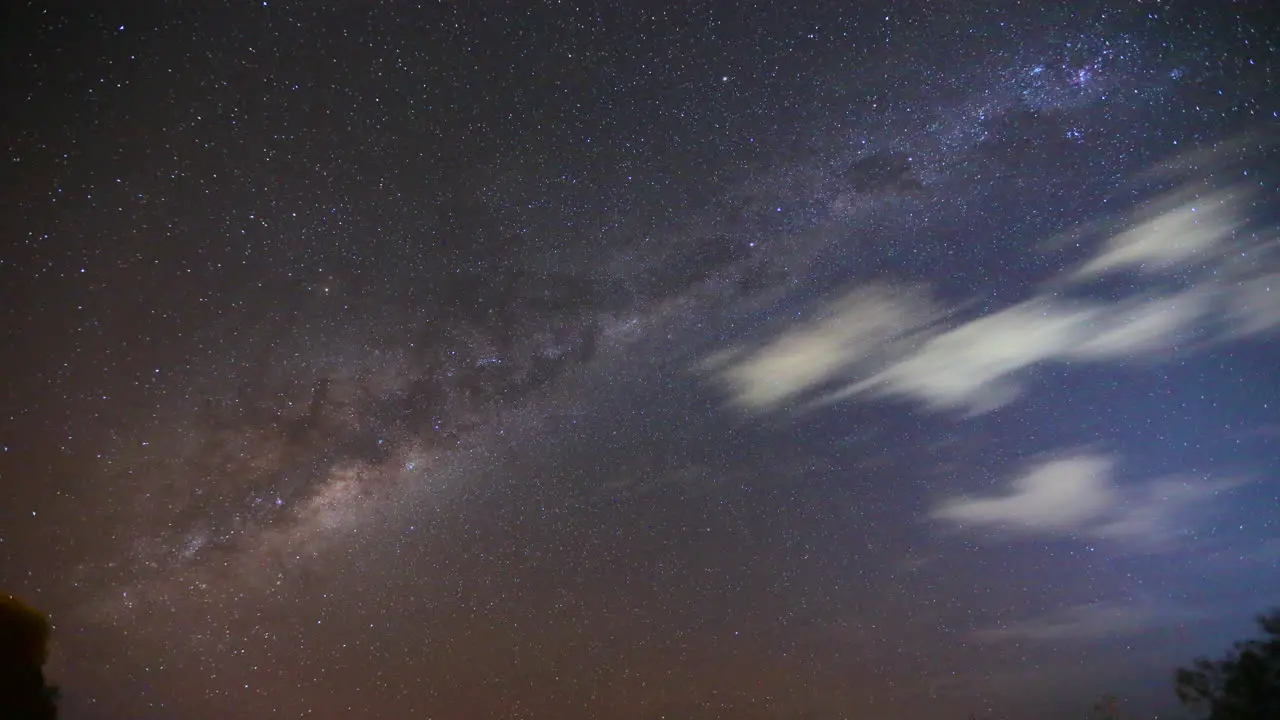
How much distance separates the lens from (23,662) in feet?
25.8

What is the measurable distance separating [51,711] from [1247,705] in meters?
27.6

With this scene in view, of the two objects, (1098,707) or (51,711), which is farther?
(1098,707)

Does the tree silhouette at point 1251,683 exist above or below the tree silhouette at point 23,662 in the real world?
below

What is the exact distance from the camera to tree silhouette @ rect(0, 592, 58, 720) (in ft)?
25.1

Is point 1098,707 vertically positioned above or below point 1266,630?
below

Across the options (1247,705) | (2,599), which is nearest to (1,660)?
A: (2,599)

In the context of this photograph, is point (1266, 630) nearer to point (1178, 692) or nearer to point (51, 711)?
point (1178, 692)

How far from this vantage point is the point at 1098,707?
41188 mm

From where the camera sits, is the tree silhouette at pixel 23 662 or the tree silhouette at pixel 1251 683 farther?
the tree silhouette at pixel 1251 683

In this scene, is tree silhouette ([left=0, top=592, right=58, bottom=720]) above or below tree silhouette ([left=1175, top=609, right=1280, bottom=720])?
above

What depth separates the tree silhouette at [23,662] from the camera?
7.66 m

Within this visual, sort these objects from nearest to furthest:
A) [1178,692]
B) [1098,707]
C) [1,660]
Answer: [1,660] < [1178,692] < [1098,707]

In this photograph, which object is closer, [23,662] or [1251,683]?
[23,662]

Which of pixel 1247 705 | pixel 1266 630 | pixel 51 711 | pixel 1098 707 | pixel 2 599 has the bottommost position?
pixel 1098 707
